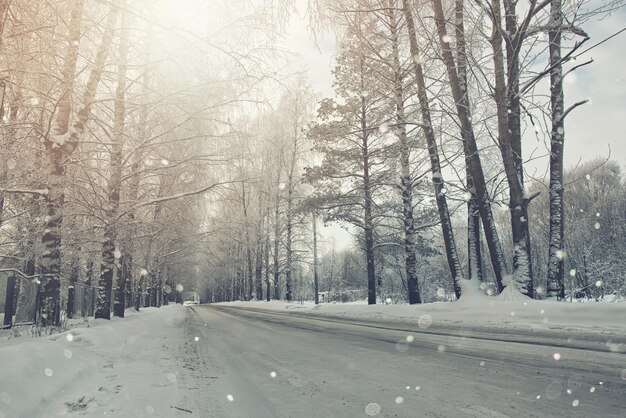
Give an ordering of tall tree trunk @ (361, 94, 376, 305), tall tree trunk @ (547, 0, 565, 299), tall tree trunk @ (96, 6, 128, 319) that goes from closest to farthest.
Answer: tall tree trunk @ (96, 6, 128, 319)
tall tree trunk @ (547, 0, 565, 299)
tall tree trunk @ (361, 94, 376, 305)

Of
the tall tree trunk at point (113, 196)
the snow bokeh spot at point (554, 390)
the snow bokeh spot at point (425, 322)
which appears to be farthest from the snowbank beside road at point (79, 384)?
the tall tree trunk at point (113, 196)

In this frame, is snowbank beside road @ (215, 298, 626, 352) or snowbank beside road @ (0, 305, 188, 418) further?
snowbank beside road @ (215, 298, 626, 352)

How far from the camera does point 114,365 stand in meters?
4.95

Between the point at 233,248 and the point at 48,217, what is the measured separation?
40185mm

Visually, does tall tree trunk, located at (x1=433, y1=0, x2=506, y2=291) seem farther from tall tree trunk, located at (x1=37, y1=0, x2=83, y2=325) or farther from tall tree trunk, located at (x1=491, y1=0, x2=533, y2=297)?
tall tree trunk, located at (x1=37, y1=0, x2=83, y2=325)

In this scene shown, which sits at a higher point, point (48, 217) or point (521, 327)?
point (48, 217)

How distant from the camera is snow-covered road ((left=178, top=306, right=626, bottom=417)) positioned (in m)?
2.88

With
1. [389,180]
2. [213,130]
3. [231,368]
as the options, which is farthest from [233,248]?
[231,368]

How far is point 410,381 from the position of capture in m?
3.65

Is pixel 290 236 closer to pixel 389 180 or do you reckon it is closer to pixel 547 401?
pixel 389 180

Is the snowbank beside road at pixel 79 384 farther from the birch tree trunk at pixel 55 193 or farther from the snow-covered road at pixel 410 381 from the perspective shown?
the birch tree trunk at pixel 55 193

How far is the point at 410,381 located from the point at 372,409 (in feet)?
2.88

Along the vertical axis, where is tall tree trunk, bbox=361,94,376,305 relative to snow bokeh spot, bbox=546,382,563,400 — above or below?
above

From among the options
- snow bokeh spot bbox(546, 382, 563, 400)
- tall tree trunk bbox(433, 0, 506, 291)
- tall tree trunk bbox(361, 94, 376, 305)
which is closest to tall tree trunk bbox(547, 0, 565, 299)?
tall tree trunk bbox(433, 0, 506, 291)
